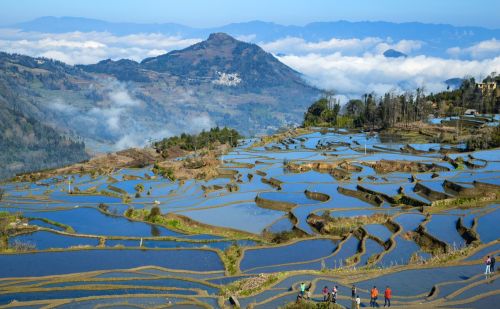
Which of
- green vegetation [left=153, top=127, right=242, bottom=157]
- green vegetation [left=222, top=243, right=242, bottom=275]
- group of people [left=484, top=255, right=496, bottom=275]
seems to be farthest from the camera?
green vegetation [left=153, top=127, right=242, bottom=157]

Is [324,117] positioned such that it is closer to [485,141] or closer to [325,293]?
[485,141]

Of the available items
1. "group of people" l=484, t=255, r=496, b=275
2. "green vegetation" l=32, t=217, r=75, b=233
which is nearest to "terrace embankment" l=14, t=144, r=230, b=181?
"green vegetation" l=32, t=217, r=75, b=233

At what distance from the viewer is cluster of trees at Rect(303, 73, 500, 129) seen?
101 meters

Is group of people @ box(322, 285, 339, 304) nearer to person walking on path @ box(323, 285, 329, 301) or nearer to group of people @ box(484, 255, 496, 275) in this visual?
person walking on path @ box(323, 285, 329, 301)

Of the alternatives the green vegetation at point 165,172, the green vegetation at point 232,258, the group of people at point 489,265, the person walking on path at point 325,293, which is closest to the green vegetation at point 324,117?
the green vegetation at point 165,172

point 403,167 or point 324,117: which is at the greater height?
point 324,117

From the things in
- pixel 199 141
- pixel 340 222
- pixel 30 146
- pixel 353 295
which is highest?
pixel 353 295

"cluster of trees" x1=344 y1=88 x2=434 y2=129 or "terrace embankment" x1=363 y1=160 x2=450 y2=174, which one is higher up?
"cluster of trees" x1=344 y1=88 x2=434 y2=129

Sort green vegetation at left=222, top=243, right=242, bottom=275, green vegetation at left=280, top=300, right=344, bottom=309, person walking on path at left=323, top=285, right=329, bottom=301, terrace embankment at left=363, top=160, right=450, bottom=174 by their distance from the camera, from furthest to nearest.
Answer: terrace embankment at left=363, top=160, right=450, bottom=174 → green vegetation at left=222, top=243, right=242, bottom=275 → person walking on path at left=323, top=285, right=329, bottom=301 → green vegetation at left=280, top=300, right=344, bottom=309

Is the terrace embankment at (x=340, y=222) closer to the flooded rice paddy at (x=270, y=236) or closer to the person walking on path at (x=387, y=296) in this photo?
the flooded rice paddy at (x=270, y=236)

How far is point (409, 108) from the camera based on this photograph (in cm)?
10169

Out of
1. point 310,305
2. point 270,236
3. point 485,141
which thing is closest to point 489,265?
point 310,305

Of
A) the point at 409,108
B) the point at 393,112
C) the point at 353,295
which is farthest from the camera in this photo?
the point at 409,108

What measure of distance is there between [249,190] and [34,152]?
135757 mm
